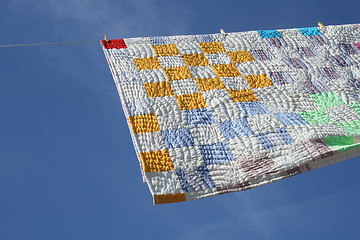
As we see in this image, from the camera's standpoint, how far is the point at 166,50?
2.74m

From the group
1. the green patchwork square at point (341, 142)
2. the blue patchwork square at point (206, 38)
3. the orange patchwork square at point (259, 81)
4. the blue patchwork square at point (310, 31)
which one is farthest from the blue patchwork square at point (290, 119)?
the blue patchwork square at point (310, 31)

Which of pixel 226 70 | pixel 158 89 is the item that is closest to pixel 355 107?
pixel 226 70

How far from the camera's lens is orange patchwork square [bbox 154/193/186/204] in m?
1.89

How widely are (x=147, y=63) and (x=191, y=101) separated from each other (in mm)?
393

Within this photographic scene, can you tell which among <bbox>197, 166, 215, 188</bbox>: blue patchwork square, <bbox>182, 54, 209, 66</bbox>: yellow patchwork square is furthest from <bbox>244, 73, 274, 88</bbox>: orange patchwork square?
<bbox>197, 166, 215, 188</bbox>: blue patchwork square

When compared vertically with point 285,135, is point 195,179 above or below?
below

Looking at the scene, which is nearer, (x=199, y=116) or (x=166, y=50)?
(x=199, y=116)

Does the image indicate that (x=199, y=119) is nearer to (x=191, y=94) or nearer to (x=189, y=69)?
(x=191, y=94)

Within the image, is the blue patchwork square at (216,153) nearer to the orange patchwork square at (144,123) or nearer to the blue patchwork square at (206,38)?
the orange patchwork square at (144,123)

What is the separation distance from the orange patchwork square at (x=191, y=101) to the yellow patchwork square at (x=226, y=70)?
0.28 m

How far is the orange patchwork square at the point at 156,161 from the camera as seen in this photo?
200 centimetres

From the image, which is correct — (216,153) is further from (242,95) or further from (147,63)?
(147,63)

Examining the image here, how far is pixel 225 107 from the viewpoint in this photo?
95.3 inches

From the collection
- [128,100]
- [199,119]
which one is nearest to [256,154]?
[199,119]
